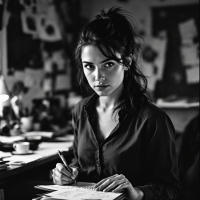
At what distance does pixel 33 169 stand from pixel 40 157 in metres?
0.07

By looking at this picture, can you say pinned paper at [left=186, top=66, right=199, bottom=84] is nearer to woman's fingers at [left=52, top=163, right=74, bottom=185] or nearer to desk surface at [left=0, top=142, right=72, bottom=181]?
desk surface at [left=0, top=142, right=72, bottom=181]

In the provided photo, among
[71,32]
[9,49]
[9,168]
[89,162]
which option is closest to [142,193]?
[89,162]

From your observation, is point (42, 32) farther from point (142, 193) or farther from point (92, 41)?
point (142, 193)

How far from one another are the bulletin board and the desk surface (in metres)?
1.94

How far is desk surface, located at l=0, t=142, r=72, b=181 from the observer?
155cm

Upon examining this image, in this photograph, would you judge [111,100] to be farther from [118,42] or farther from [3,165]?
[3,165]

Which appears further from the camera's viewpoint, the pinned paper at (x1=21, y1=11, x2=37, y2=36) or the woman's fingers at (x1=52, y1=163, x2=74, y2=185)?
the pinned paper at (x1=21, y1=11, x2=37, y2=36)

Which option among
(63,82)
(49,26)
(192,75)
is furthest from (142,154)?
(192,75)

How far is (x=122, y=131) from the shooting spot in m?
1.48

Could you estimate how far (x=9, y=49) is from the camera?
2.66 meters

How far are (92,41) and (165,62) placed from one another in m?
2.58

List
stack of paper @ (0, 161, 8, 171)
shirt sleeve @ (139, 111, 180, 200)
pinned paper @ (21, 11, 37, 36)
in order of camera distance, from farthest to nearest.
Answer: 1. pinned paper @ (21, 11, 37, 36)
2. stack of paper @ (0, 161, 8, 171)
3. shirt sleeve @ (139, 111, 180, 200)

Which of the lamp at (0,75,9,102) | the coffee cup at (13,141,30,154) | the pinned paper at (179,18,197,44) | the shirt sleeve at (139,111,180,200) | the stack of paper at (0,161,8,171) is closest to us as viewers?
the shirt sleeve at (139,111,180,200)

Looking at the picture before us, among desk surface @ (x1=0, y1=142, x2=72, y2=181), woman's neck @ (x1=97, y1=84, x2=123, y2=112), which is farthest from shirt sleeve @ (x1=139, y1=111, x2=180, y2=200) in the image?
desk surface @ (x1=0, y1=142, x2=72, y2=181)
